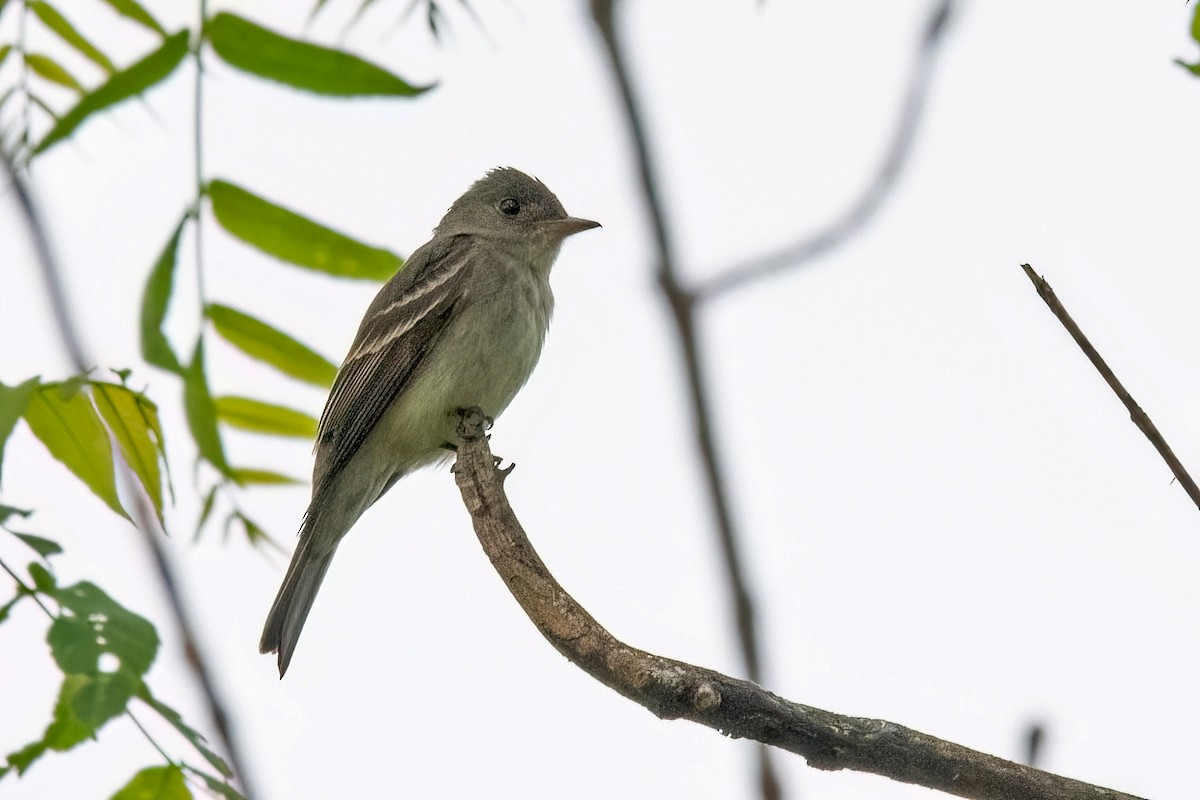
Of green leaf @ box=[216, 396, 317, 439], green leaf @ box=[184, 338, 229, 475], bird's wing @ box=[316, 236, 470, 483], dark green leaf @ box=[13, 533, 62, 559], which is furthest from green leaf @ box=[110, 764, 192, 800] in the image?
bird's wing @ box=[316, 236, 470, 483]

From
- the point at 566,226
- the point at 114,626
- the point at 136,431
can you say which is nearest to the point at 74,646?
the point at 114,626

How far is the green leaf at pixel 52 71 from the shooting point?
3.52m

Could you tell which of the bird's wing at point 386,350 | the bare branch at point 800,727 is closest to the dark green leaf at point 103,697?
the bare branch at point 800,727

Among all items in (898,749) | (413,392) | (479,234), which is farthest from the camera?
(479,234)

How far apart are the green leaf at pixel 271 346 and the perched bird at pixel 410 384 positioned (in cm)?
281

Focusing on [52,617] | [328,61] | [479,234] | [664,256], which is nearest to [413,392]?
[479,234]

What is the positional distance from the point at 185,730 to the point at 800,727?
44.9 inches

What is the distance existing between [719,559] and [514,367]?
2.60m

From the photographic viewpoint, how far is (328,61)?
2941 millimetres

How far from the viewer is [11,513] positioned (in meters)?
2.49

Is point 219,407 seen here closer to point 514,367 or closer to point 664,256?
point 664,256

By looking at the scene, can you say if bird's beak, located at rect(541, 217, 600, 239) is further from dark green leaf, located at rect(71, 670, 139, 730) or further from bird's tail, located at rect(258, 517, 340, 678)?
dark green leaf, located at rect(71, 670, 139, 730)

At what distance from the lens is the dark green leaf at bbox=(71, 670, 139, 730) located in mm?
2266

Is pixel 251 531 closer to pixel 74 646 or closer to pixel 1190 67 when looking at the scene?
pixel 74 646
